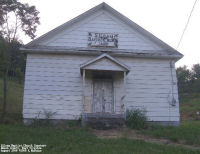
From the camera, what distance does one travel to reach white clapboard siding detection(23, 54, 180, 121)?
1143 cm

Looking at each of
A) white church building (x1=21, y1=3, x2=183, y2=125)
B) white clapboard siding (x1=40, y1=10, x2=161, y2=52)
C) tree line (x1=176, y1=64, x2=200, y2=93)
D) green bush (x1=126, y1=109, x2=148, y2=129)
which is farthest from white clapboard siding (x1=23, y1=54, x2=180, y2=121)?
tree line (x1=176, y1=64, x2=200, y2=93)

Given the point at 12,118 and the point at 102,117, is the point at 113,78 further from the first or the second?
the point at 12,118

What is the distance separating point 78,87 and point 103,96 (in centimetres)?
140

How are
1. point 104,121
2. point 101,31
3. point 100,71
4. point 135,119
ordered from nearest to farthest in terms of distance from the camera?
point 104,121
point 135,119
point 100,71
point 101,31

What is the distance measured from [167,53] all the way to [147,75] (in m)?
1.68

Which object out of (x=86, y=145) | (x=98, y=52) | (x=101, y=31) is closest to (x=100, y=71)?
(x=98, y=52)

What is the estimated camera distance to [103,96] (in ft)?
39.2

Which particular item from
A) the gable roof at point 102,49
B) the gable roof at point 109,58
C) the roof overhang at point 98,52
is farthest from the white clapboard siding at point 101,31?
the gable roof at point 109,58

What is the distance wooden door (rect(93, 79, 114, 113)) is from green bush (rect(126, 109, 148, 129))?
45.5 inches

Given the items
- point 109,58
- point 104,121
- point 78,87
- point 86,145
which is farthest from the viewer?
point 78,87

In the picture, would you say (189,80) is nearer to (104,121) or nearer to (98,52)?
(98,52)

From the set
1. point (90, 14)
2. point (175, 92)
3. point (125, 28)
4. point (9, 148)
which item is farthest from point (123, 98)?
point (9, 148)

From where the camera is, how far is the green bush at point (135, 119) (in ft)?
34.7

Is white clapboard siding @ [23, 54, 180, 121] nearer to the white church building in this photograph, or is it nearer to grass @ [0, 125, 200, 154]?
the white church building
